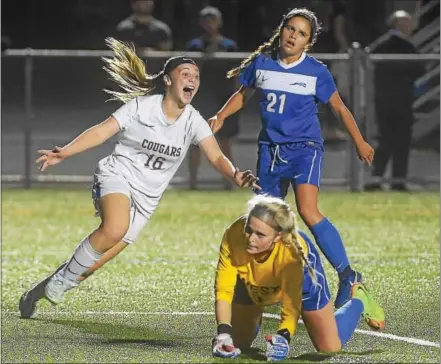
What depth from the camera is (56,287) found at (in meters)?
9.13

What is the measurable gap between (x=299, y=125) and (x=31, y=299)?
213 centimetres

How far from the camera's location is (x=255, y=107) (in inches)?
773

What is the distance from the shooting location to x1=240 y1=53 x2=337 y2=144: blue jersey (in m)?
9.80

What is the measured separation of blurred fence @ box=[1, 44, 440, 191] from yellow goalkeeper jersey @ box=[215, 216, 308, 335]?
11364 mm

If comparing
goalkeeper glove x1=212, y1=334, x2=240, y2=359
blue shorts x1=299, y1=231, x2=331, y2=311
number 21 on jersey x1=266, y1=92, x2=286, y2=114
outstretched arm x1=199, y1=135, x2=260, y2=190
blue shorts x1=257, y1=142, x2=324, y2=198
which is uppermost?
number 21 on jersey x1=266, y1=92, x2=286, y2=114

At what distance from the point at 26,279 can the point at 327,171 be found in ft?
29.2

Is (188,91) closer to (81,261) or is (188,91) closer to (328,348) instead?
(81,261)

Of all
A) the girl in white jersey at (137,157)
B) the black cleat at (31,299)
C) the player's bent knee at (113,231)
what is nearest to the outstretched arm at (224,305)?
the girl in white jersey at (137,157)

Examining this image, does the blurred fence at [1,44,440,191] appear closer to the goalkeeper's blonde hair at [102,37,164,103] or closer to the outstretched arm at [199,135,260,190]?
the goalkeeper's blonde hair at [102,37,164,103]

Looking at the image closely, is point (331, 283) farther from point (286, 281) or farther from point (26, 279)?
point (286, 281)

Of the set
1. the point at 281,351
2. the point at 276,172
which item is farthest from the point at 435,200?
the point at 281,351

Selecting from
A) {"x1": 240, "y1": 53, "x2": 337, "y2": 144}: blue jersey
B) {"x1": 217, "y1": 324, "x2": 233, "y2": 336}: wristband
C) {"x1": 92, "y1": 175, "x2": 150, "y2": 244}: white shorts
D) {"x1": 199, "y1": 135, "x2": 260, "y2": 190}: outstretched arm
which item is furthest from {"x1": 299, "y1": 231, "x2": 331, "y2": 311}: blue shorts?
{"x1": 240, "y1": 53, "x2": 337, "y2": 144}: blue jersey

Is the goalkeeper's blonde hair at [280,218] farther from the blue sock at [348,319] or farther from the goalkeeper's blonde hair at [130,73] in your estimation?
the goalkeeper's blonde hair at [130,73]

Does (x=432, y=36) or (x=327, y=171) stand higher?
(x=432, y=36)
